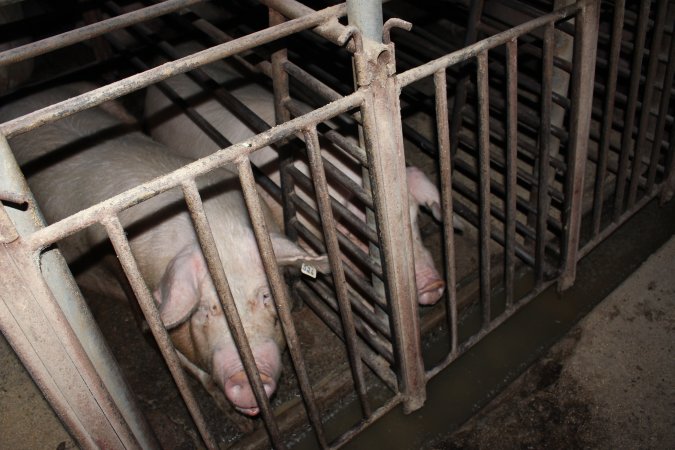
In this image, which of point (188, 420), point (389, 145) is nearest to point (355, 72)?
point (389, 145)

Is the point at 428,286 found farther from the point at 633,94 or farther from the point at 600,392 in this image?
the point at 633,94

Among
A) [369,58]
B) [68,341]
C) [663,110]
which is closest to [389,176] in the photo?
[369,58]

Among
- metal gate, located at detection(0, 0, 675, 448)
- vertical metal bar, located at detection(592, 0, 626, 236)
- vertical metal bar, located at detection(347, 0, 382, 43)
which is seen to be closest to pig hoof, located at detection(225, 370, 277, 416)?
metal gate, located at detection(0, 0, 675, 448)

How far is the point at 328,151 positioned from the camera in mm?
3162

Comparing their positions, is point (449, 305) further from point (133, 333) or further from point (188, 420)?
point (133, 333)

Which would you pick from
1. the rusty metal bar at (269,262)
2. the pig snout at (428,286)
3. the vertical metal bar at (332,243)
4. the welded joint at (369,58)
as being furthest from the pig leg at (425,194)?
the welded joint at (369,58)

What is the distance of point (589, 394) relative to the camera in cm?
285

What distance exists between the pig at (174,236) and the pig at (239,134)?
0.23 metres

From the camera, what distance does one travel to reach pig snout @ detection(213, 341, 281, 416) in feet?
8.58

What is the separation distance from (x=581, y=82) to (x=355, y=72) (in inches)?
44.9

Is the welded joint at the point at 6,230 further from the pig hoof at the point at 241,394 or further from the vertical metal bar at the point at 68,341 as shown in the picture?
the pig hoof at the point at 241,394

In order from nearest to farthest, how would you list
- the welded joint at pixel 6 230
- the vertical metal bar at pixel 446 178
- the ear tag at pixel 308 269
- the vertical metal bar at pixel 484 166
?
the welded joint at pixel 6 230
the vertical metal bar at pixel 446 178
the vertical metal bar at pixel 484 166
the ear tag at pixel 308 269

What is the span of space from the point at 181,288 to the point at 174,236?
0.54m

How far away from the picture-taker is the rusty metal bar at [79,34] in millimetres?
1677
